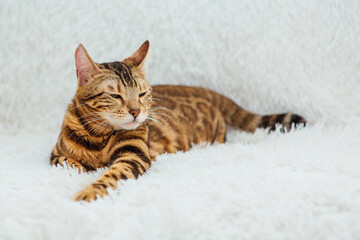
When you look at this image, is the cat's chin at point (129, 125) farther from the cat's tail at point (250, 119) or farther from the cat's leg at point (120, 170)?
the cat's tail at point (250, 119)

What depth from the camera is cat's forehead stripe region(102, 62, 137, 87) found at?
982mm

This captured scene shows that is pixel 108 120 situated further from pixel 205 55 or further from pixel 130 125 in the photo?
pixel 205 55

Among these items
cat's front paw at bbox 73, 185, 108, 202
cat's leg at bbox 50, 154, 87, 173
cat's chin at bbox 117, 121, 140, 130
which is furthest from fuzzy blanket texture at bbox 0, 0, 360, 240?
cat's front paw at bbox 73, 185, 108, 202

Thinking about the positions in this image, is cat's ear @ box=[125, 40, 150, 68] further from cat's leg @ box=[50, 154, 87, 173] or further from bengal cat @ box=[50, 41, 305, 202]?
cat's leg @ box=[50, 154, 87, 173]

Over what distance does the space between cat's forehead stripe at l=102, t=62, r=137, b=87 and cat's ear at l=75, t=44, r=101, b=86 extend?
51 mm

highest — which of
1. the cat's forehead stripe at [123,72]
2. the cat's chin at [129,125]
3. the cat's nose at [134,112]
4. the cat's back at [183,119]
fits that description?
the cat's forehead stripe at [123,72]

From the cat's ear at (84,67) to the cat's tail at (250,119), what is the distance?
2.15 feet

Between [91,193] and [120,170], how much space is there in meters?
0.13

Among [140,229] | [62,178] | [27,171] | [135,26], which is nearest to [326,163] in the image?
[140,229]

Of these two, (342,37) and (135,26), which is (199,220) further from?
(342,37)

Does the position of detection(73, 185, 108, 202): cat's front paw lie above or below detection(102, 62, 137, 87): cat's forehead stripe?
below

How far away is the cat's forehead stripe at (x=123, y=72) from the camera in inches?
38.7

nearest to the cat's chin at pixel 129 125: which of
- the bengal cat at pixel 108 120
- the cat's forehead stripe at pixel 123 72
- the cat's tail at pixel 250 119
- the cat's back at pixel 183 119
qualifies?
the bengal cat at pixel 108 120

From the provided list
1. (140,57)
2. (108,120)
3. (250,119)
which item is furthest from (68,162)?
(250,119)
